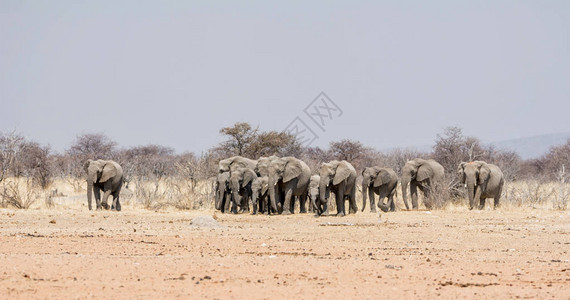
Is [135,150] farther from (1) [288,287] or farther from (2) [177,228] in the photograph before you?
(1) [288,287]

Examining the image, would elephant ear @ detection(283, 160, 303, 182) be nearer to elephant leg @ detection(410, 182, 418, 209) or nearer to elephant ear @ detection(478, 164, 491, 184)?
elephant leg @ detection(410, 182, 418, 209)

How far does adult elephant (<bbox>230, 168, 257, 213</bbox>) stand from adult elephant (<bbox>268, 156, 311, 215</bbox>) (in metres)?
1.08

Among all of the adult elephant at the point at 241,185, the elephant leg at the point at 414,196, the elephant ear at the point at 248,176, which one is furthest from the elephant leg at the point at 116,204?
the elephant leg at the point at 414,196

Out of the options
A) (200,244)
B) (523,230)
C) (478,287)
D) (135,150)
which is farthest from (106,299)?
(135,150)

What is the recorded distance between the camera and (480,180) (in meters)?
28.7

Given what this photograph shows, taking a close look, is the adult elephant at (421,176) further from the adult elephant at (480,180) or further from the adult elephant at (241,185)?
the adult elephant at (241,185)

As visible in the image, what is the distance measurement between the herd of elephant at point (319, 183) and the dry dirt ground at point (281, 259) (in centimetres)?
390

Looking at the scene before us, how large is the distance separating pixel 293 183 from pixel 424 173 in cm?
562

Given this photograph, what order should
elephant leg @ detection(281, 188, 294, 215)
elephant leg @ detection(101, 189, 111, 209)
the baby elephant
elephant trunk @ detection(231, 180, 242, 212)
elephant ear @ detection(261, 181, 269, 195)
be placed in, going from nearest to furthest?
the baby elephant < elephant leg @ detection(281, 188, 294, 215) < elephant trunk @ detection(231, 180, 242, 212) < elephant ear @ detection(261, 181, 269, 195) < elephant leg @ detection(101, 189, 111, 209)

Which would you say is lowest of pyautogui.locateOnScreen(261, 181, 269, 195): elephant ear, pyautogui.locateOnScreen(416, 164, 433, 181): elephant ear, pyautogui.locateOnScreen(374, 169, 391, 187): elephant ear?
pyautogui.locateOnScreen(261, 181, 269, 195): elephant ear

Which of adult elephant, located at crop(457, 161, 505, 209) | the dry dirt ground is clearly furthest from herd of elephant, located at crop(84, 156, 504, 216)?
the dry dirt ground

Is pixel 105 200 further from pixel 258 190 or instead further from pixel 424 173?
pixel 424 173

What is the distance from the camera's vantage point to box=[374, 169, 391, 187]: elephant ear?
2834cm

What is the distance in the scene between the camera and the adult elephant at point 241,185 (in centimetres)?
2742
